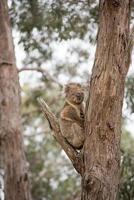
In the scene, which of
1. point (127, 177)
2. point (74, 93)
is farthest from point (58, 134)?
point (127, 177)

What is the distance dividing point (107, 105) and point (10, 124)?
3.83 meters

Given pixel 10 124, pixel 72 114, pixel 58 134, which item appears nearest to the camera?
pixel 58 134

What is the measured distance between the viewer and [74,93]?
248 inches

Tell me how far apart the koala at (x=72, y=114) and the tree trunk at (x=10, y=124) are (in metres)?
2.67

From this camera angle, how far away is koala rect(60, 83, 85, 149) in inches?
241

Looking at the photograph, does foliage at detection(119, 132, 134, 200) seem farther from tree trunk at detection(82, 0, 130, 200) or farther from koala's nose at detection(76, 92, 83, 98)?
tree trunk at detection(82, 0, 130, 200)

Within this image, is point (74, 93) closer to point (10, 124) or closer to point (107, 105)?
point (107, 105)

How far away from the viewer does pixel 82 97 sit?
6.32 meters

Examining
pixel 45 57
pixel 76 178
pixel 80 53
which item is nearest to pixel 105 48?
pixel 45 57

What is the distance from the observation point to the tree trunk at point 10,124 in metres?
8.72

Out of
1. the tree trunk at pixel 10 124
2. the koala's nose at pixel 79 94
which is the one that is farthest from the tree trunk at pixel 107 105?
the tree trunk at pixel 10 124

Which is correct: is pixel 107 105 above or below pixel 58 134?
above

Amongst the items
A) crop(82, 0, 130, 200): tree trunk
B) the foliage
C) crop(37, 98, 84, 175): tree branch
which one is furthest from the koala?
the foliage

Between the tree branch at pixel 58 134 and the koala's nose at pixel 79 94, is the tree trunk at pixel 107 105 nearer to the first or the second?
the tree branch at pixel 58 134
